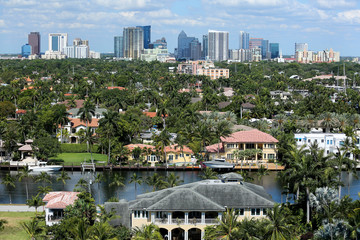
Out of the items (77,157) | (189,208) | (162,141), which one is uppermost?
(162,141)

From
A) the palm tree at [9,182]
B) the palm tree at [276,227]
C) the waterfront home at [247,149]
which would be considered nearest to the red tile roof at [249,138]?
the waterfront home at [247,149]

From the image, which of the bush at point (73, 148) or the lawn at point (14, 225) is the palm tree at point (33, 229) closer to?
the lawn at point (14, 225)

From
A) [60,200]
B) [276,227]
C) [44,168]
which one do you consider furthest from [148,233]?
[44,168]

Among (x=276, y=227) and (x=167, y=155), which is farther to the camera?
(x=167, y=155)

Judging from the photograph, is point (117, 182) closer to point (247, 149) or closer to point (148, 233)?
point (247, 149)

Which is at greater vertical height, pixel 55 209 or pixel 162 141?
pixel 162 141

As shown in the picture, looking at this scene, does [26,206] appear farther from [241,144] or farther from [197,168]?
[241,144]

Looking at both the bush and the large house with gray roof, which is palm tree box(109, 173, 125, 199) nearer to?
the large house with gray roof
